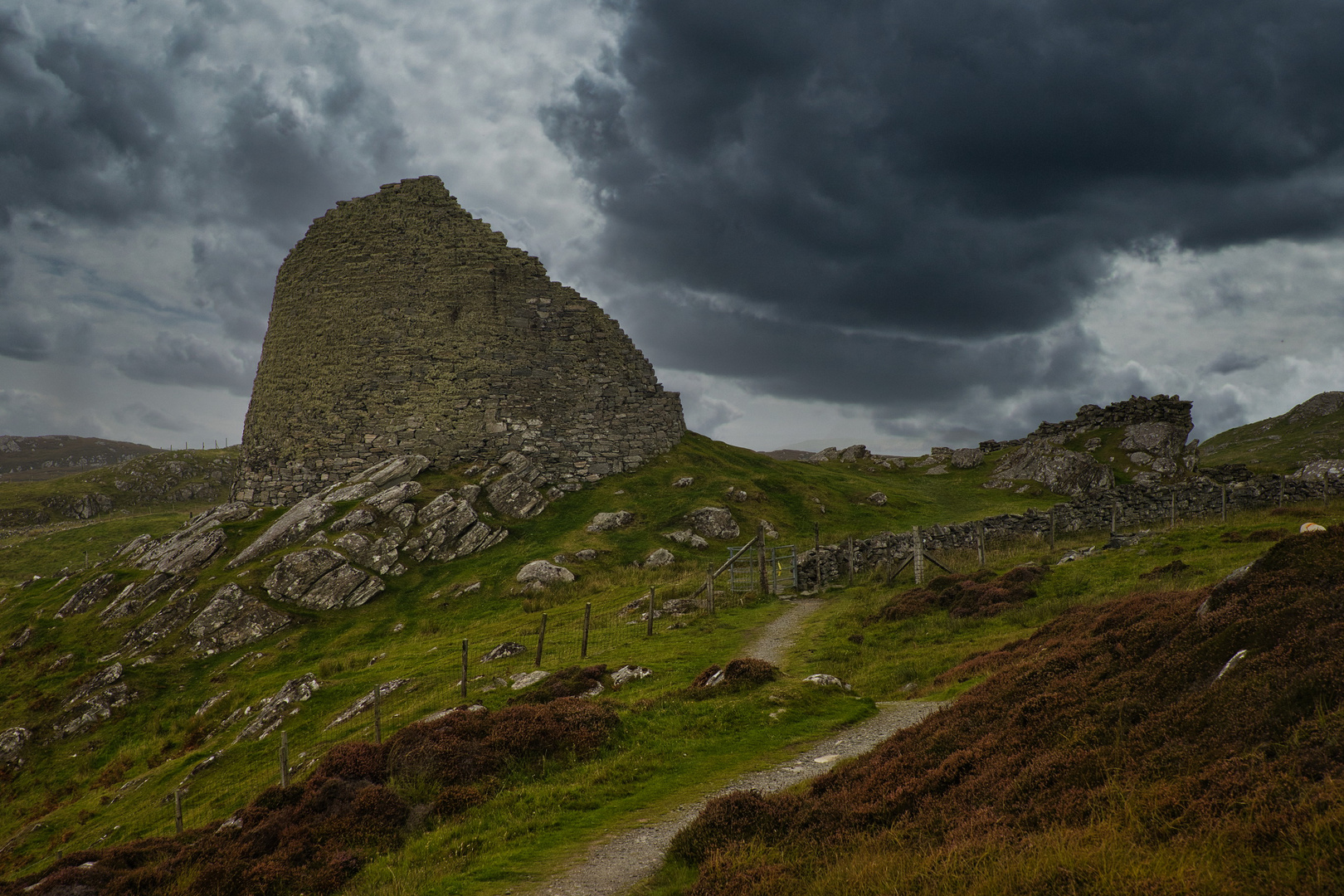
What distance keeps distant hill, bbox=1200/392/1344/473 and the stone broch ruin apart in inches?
3818

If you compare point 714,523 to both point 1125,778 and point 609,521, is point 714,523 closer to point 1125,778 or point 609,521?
point 609,521

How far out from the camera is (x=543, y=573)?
36031mm

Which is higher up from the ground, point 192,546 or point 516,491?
point 516,491

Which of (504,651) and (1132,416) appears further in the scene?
(1132,416)

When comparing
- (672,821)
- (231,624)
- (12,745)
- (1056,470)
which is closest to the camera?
(672,821)

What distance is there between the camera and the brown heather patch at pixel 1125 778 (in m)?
5.37

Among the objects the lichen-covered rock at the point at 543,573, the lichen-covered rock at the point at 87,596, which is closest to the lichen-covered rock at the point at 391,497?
the lichen-covered rock at the point at 543,573

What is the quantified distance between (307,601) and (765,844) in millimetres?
33126

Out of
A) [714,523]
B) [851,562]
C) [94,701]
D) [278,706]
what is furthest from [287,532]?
[851,562]

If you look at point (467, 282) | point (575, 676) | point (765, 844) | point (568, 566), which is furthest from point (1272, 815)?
point (467, 282)

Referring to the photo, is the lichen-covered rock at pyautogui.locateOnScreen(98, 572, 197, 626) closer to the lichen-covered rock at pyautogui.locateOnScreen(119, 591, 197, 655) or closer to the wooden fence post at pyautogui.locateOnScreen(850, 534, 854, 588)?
the lichen-covered rock at pyautogui.locateOnScreen(119, 591, 197, 655)

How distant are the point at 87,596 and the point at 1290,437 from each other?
16834cm

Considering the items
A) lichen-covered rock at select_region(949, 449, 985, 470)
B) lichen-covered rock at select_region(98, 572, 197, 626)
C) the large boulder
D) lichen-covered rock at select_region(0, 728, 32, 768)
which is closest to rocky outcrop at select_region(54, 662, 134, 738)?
lichen-covered rock at select_region(0, 728, 32, 768)

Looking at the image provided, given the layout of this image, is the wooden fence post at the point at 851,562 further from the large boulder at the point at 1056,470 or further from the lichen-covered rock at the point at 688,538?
the large boulder at the point at 1056,470
